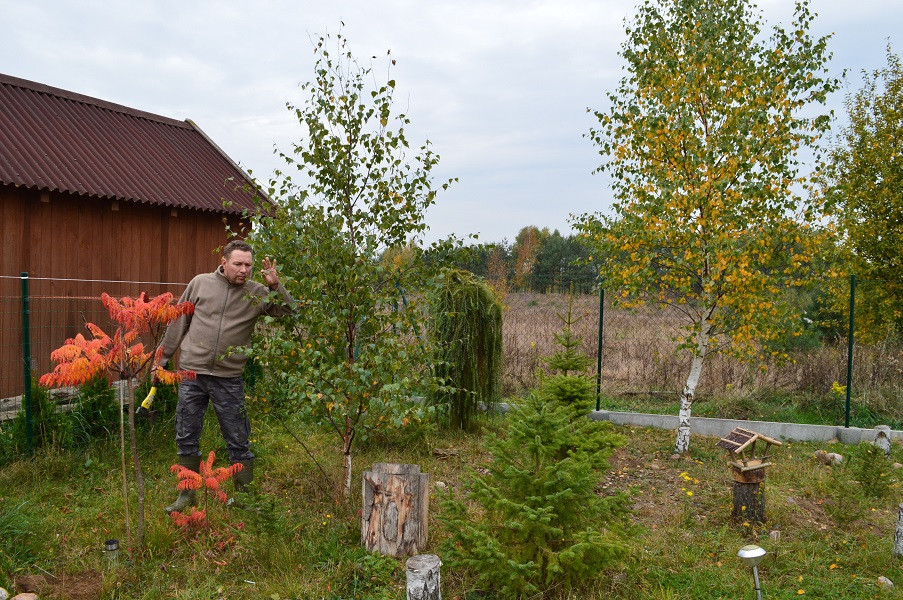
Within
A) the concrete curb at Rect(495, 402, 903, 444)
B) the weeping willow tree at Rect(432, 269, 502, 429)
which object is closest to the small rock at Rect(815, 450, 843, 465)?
the concrete curb at Rect(495, 402, 903, 444)

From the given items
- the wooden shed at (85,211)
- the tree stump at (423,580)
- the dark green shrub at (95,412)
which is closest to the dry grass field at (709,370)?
the wooden shed at (85,211)

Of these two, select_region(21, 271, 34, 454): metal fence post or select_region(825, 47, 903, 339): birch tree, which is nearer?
select_region(21, 271, 34, 454): metal fence post

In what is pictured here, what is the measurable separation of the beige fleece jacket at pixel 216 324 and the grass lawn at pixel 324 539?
3.49ft

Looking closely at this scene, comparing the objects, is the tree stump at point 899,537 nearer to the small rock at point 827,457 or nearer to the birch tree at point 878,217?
the small rock at point 827,457

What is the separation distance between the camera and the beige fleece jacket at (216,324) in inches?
182

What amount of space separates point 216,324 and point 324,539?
Result: 5.81 feet

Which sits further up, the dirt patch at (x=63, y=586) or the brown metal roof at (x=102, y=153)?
the brown metal roof at (x=102, y=153)

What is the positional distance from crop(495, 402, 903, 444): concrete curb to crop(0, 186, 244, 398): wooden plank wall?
5169 millimetres

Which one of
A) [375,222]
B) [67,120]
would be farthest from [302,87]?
[67,120]

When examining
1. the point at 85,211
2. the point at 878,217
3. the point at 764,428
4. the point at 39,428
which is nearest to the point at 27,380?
the point at 39,428

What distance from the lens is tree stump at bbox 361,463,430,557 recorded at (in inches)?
161

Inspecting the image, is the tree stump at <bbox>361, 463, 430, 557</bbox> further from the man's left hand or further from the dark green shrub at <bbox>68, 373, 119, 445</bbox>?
the dark green shrub at <bbox>68, 373, 119, 445</bbox>

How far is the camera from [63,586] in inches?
141

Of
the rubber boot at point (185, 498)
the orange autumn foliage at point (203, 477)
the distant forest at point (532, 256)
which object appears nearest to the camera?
the orange autumn foliage at point (203, 477)
